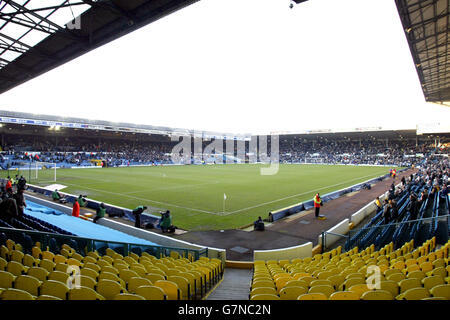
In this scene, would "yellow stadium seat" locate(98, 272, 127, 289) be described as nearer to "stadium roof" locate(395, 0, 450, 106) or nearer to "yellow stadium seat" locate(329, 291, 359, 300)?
"yellow stadium seat" locate(329, 291, 359, 300)

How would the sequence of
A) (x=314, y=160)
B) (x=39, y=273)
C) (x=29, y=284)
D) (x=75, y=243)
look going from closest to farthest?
1. (x=29, y=284)
2. (x=39, y=273)
3. (x=75, y=243)
4. (x=314, y=160)

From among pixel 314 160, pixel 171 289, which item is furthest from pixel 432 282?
pixel 314 160

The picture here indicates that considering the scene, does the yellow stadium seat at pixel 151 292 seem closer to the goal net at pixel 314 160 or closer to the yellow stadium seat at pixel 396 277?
the yellow stadium seat at pixel 396 277

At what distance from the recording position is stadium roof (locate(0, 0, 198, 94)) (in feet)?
22.6

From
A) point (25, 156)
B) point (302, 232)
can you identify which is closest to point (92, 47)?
point (302, 232)

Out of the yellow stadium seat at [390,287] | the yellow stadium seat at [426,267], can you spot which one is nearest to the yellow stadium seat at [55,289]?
the yellow stadium seat at [390,287]

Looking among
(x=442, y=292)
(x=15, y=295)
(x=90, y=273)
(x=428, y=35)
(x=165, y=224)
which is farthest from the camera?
(x=428, y=35)

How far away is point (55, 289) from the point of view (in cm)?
350

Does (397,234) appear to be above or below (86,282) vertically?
below

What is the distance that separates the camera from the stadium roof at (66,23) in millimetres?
6879

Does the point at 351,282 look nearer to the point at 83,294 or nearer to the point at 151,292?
the point at 151,292

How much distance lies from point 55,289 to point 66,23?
7532mm

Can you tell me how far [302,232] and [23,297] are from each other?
1161cm

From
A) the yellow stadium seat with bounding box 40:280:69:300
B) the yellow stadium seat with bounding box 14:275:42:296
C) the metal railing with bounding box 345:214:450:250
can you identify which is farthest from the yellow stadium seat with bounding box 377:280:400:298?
the metal railing with bounding box 345:214:450:250
